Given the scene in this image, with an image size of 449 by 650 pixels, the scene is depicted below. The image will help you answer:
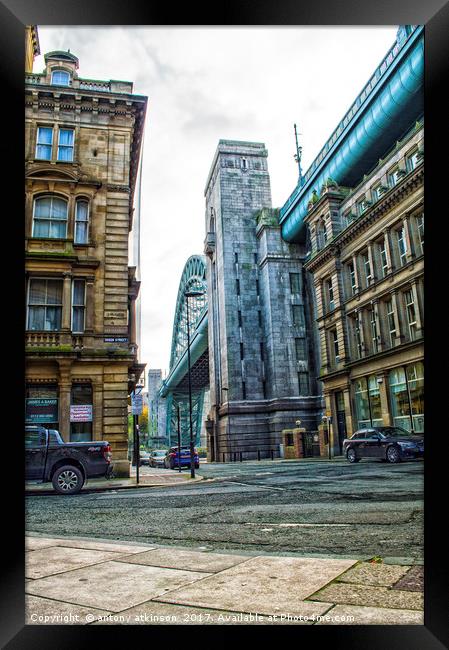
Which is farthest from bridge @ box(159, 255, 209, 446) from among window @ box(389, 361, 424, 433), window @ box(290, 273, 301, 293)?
window @ box(389, 361, 424, 433)

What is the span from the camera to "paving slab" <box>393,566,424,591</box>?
99.8 inches

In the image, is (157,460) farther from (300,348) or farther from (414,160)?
(414,160)

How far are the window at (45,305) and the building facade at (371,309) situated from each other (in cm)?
510

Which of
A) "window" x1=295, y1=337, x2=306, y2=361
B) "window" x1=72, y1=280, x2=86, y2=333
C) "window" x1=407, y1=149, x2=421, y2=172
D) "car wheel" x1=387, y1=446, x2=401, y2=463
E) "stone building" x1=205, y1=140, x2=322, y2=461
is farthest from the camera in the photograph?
"stone building" x1=205, y1=140, x2=322, y2=461

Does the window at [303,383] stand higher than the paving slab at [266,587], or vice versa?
the window at [303,383]

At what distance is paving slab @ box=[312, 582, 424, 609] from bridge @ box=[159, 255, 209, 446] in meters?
48.4

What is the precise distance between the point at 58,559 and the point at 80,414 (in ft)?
16.6

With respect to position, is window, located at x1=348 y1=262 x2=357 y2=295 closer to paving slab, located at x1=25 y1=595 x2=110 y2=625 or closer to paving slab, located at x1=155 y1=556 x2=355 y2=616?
paving slab, located at x1=155 y1=556 x2=355 y2=616

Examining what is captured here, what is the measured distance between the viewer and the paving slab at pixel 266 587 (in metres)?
2.30

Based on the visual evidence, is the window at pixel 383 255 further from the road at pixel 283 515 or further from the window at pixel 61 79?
the window at pixel 61 79
